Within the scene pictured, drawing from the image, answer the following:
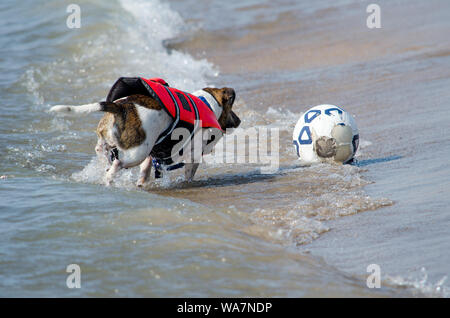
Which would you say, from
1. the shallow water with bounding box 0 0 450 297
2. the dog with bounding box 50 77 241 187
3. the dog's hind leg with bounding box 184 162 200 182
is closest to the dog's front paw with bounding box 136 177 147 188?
the dog with bounding box 50 77 241 187

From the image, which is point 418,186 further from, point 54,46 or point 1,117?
point 54,46

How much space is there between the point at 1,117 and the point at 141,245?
19.8 ft

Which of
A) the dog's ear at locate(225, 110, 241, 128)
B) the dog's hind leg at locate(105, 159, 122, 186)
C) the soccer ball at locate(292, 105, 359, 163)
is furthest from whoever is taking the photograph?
the dog's ear at locate(225, 110, 241, 128)

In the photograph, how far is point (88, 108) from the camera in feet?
18.1

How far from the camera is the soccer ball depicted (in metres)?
6.76

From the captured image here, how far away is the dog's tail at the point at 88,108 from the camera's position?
536 cm

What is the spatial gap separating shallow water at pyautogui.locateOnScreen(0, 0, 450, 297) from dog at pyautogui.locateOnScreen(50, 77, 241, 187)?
Answer: 0.32 metres

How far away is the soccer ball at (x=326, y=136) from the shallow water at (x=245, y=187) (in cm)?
19

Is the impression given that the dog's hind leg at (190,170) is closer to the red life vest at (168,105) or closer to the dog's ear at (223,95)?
the red life vest at (168,105)

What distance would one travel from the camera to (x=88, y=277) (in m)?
3.94

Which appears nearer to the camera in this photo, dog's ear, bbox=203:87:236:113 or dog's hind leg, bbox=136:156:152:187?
dog's hind leg, bbox=136:156:152:187

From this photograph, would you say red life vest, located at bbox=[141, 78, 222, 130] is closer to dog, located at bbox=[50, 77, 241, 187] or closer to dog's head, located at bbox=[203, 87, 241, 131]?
dog, located at bbox=[50, 77, 241, 187]

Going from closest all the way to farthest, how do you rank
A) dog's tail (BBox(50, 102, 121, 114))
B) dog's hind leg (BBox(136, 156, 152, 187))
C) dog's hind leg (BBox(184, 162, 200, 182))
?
dog's tail (BBox(50, 102, 121, 114)) → dog's hind leg (BBox(136, 156, 152, 187)) → dog's hind leg (BBox(184, 162, 200, 182))
